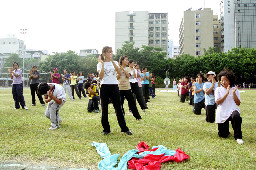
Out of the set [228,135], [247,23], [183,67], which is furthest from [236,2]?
[228,135]

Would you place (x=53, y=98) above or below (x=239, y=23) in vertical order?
below

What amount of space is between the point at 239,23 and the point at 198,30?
36.6 feet

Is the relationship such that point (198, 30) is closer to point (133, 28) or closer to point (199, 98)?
point (133, 28)

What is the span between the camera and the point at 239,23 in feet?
223

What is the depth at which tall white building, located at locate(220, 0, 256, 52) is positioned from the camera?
221ft

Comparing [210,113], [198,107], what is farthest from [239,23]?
[210,113]

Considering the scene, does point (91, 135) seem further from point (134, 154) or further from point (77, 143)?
point (134, 154)

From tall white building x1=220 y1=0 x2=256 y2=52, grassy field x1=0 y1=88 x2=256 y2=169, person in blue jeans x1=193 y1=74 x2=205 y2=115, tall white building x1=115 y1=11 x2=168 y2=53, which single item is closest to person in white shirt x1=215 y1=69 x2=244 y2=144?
grassy field x1=0 y1=88 x2=256 y2=169

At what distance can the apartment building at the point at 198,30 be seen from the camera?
7375 centimetres

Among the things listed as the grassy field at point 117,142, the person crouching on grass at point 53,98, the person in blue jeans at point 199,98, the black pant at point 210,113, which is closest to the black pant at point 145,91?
the person in blue jeans at point 199,98

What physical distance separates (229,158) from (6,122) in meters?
6.03

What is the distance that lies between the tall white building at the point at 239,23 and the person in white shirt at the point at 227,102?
6831cm

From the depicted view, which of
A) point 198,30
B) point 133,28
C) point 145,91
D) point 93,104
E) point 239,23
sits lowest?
point 93,104

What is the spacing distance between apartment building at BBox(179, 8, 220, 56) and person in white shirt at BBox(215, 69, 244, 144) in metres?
71.9
